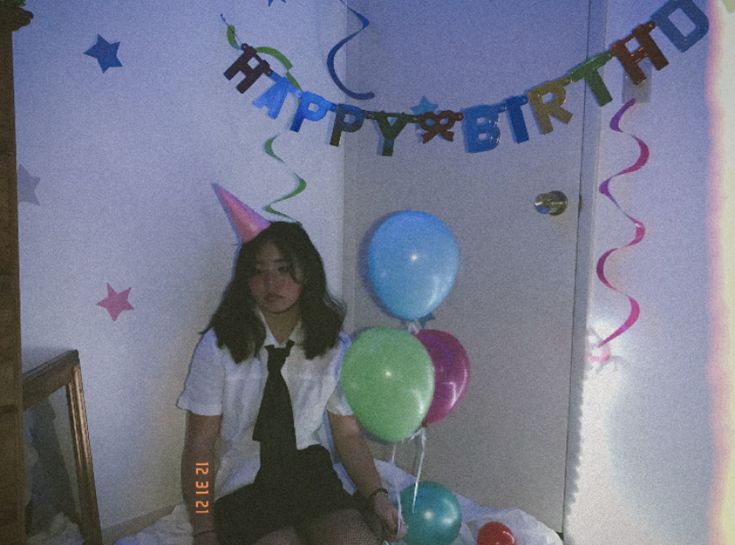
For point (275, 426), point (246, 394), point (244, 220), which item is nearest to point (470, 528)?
point (275, 426)

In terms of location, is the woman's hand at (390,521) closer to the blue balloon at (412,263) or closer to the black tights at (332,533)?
the black tights at (332,533)

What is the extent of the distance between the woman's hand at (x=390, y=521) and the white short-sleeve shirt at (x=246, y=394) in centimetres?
29

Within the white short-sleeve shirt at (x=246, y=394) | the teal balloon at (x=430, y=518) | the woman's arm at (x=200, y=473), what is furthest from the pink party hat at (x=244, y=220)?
the teal balloon at (x=430, y=518)

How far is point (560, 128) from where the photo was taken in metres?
1.70

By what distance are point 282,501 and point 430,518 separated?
1.38ft

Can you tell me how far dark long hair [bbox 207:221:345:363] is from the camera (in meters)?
1.55

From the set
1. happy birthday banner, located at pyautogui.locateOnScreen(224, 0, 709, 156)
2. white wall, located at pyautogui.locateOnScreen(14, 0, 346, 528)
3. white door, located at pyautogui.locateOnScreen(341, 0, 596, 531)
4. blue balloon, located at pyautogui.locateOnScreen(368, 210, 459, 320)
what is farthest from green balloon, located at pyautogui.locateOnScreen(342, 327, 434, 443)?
white wall, located at pyautogui.locateOnScreen(14, 0, 346, 528)

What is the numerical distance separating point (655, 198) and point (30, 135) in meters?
1.85

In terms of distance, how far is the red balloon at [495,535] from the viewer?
161 cm

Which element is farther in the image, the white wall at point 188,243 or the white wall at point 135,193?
the white wall at point 135,193

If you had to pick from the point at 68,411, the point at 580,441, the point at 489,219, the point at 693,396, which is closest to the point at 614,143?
the point at 489,219

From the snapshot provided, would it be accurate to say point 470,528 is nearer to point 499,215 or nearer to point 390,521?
point 390,521

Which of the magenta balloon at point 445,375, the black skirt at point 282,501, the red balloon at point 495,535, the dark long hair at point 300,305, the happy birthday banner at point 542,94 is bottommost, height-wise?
the red balloon at point 495,535

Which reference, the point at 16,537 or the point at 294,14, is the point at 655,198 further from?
the point at 16,537
